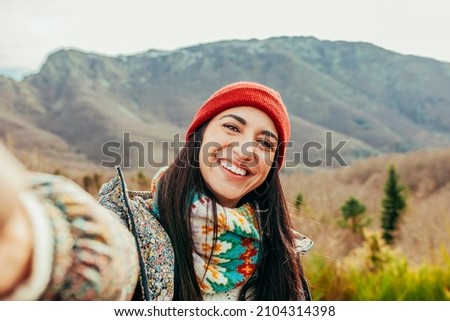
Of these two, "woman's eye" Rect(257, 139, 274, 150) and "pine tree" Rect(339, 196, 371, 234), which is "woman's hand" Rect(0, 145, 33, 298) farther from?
"pine tree" Rect(339, 196, 371, 234)

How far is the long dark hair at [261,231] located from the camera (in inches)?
36.2

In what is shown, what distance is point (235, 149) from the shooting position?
0.94 m

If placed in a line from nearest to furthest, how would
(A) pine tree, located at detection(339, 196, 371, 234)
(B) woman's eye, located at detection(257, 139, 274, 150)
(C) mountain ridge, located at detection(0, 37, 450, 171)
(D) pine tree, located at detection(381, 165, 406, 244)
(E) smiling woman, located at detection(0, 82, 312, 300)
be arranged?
(E) smiling woman, located at detection(0, 82, 312, 300), (B) woman's eye, located at detection(257, 139, 274, 150), (A) pine tree, located at detection(339, 196, 371, 234), (D) pine tree, located at detection(381, 165, 406, 244), (C) mountain ridge, located at detection(0, 37, 450, 171)

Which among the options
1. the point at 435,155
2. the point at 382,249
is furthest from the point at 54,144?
the point at 382,249

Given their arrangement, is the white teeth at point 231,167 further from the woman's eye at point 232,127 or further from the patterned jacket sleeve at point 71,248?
the patterned jacket sleeve at point 71,248

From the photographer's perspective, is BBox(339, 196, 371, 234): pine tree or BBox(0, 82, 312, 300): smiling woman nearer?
BBox(0, 82, 312, 300): smiling woman

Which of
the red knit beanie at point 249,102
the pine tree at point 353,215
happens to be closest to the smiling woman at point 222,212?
the red knit beanie at point 249,102

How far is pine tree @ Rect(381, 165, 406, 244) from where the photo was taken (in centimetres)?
963

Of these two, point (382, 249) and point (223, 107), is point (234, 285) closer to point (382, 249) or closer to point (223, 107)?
point (223, 107)

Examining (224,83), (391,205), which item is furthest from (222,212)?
(224,83)

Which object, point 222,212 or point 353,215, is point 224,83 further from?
point 222,212

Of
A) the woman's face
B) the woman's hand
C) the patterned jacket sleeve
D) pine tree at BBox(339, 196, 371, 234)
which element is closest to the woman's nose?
the woman's face

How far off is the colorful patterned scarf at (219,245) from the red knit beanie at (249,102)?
0.50 feet

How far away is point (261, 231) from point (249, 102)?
0.80 feet
